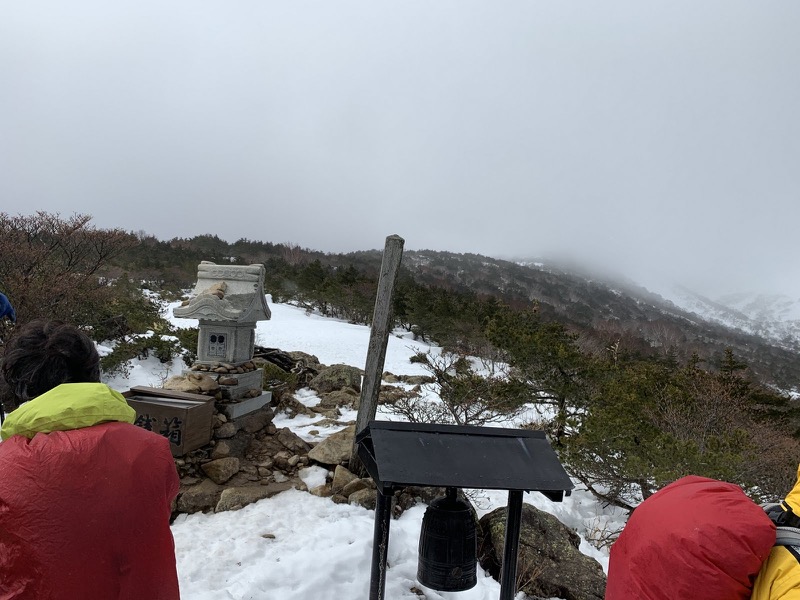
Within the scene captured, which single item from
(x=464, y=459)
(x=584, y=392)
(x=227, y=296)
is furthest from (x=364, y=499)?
(x=584, y=392)

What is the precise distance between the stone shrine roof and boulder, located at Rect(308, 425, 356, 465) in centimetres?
171

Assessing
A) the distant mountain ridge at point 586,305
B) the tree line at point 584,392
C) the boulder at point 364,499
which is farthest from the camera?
the distant mountain ridge at point 586,305

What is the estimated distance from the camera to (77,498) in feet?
4.26

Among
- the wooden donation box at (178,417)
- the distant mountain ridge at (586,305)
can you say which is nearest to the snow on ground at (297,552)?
the wooden donation box at (178,417)

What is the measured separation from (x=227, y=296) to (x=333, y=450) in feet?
7.34

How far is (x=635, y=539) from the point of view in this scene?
117 centimetres

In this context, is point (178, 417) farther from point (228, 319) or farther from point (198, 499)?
point (228, 319)

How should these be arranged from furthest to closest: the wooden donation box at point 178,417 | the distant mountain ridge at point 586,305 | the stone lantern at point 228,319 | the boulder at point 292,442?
the distant mountain ridge at point 586,305 → the boulder at point 292,442 → the stone lantern at point 228,319 → the wooden donation box at point 178,417

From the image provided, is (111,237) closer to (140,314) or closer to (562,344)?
(140,314)

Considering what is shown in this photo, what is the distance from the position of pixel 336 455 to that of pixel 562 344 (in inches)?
178

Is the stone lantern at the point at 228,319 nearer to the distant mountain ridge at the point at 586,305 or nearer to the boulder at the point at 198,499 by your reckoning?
the boulder at the point at 198,499

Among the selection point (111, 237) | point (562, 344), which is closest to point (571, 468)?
point (562, 344)

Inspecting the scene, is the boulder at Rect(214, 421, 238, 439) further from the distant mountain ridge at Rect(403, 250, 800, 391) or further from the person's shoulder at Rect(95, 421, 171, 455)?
the distant mountain ridge at Rect(403, 250, 800, 391)

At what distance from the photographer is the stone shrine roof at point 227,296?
5.16 meters
